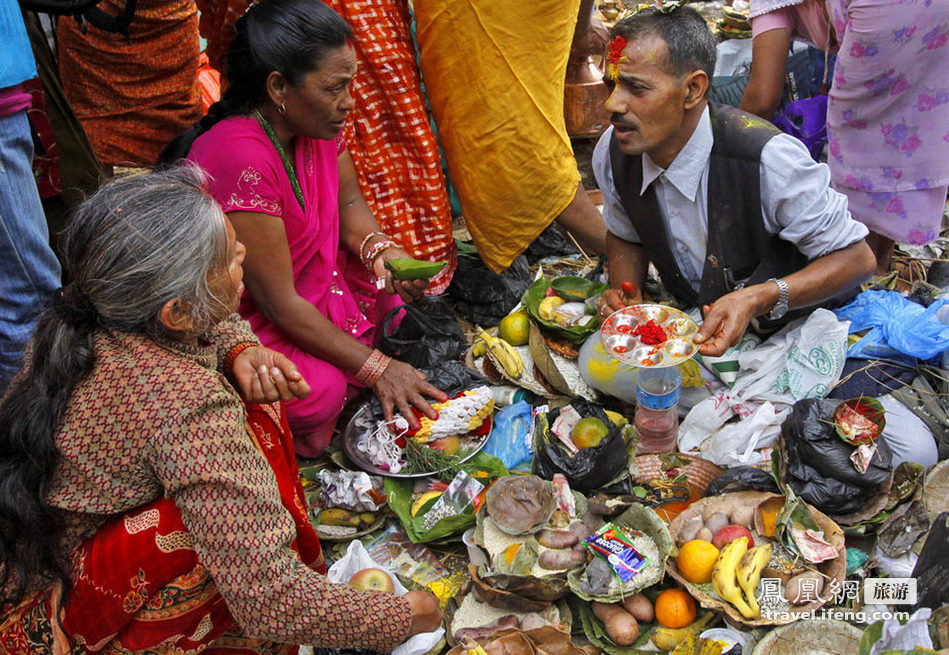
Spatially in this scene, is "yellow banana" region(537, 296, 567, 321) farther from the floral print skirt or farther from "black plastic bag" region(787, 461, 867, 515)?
the floral print skirt

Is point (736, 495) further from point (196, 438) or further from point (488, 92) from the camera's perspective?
point (488, 92)

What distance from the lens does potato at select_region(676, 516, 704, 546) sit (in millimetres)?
2451

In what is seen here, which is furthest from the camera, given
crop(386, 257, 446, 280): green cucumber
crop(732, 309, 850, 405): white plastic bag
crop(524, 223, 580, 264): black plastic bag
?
crop(524, 223, 580, 264): black plastic bag

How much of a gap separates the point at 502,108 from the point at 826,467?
221cm

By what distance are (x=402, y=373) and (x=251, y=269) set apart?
72 centimetres

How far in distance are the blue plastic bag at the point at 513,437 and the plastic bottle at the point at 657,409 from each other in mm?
436

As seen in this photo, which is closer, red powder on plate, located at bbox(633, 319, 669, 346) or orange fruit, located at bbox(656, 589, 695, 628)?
orange fruit, located at bbox(656, 589, 695, 628)

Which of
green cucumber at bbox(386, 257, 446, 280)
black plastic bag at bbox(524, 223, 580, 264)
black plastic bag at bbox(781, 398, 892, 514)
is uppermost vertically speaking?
green cucumber at bbox(386, 257, 446, 280)

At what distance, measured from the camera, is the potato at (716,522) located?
2.47 meters

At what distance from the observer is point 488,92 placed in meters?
3.71

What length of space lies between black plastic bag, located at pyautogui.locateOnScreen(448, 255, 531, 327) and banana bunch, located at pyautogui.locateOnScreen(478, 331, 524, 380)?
53 centimetres

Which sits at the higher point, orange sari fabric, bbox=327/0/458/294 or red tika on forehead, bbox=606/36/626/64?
red tika on forehead, bbox=606/36/626/64

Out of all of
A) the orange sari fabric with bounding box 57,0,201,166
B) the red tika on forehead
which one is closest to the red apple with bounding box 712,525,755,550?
the red tika on forehead

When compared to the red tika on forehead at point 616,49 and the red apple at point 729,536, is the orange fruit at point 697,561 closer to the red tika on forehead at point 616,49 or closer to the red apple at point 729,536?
the red apple at point 729,536
